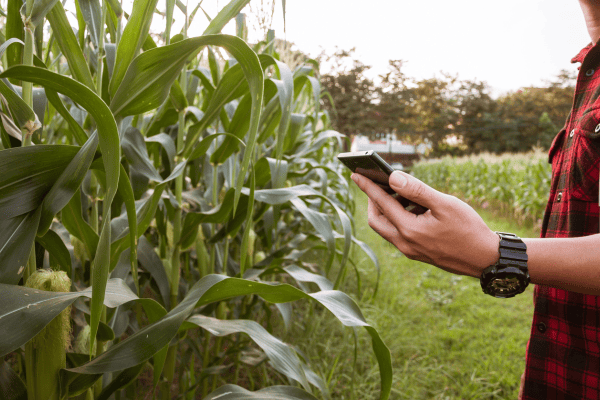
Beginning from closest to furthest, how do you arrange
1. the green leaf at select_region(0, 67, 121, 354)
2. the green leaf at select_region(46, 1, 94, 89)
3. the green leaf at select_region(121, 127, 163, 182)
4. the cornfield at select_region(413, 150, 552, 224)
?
the green leaf at select_region(0, 67, 121, 354)
the green leaf at select_region(46, 1, 94, 89)
the green leaf at select_region(121, 127, 163, 182)
the cornfield at select_region(413, 150, 552, 224)

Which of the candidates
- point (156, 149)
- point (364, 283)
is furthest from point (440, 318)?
point (156, 149)

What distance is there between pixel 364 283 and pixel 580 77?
2.00m

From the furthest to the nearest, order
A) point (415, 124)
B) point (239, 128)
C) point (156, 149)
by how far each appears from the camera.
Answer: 1. point (415, 124)
2. point (156, 149)
3. point (239, 128)

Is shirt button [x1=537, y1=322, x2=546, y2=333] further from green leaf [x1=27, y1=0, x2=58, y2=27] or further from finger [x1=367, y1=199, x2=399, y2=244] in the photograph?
green leaf [x1=27, y1=0, x2=58, y2=27]

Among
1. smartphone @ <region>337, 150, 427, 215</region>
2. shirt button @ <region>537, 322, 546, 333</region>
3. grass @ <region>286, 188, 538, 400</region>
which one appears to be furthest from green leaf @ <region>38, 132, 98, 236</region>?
shirt button @ <region>537, 322, 546, 333</region>

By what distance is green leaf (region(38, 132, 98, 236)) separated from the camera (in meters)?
0.42

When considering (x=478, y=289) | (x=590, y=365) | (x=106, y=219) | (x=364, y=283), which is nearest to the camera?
(x=106, y=219)

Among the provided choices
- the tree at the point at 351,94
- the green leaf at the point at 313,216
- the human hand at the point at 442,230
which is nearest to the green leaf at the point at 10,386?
the green leaf at the point at 313,216

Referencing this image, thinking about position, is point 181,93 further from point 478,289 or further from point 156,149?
point 478,289

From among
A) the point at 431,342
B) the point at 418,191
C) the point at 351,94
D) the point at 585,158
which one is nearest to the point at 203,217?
the point at 418,191

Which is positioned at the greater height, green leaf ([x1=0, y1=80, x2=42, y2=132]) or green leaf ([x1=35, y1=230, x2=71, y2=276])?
green leaf ([x1=0, y1=80, x2=42, y2=132])

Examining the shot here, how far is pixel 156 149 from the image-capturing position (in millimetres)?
1010

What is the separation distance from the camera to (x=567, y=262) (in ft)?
1.66

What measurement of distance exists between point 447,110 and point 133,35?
24.2m
